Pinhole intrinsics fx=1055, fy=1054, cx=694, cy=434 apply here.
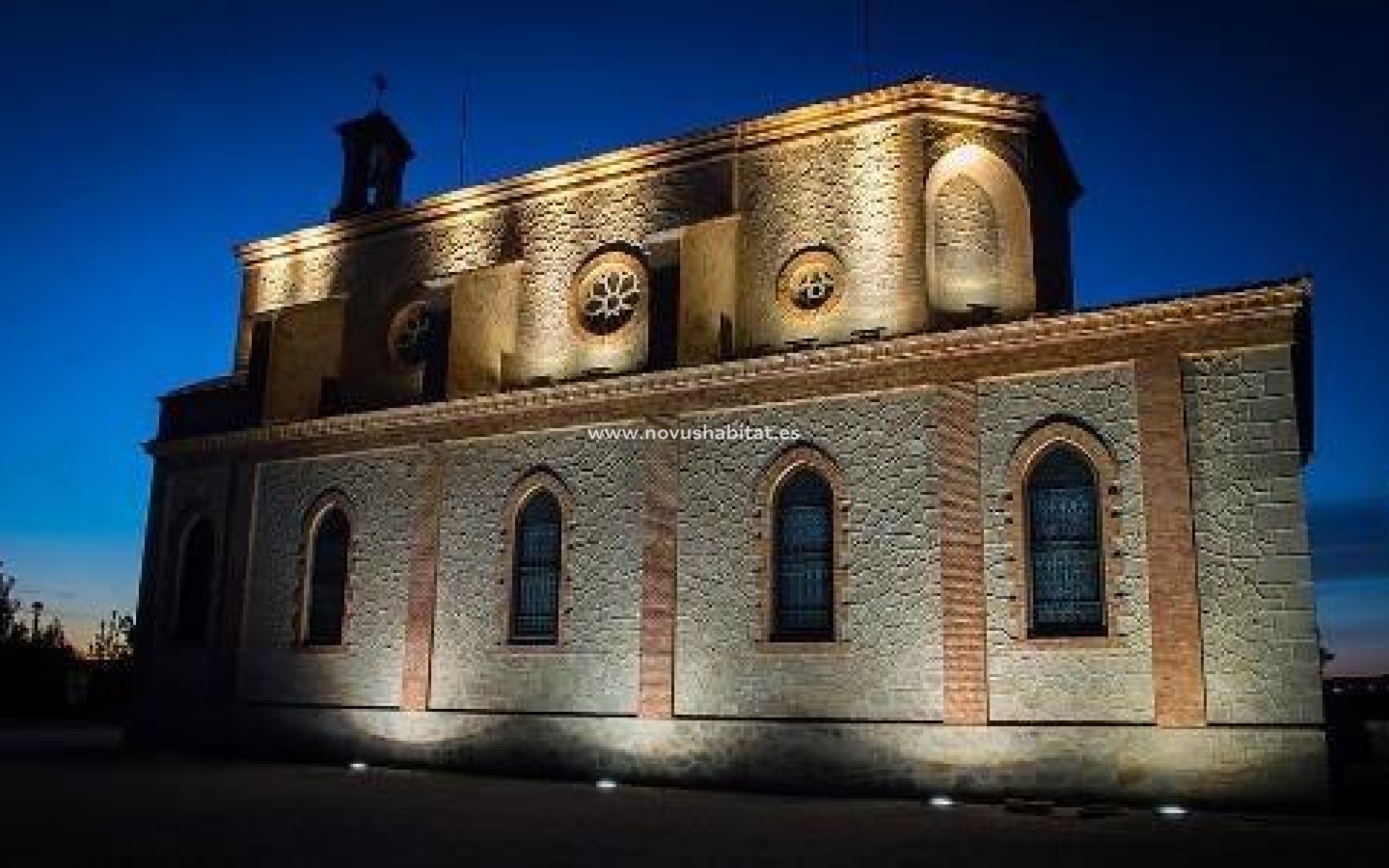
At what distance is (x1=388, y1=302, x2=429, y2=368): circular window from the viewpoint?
2056 centimetres

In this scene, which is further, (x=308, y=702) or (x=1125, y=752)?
(x=308, y=702)

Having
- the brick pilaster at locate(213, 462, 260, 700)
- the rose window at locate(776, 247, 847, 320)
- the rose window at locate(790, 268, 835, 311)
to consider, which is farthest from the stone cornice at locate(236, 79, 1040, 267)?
the brick pilaster at locate(213, 462, 260, 700)

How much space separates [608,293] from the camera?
1867 centimetres

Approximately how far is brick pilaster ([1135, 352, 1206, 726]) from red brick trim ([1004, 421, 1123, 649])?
0.41m

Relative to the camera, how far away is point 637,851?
9062mm

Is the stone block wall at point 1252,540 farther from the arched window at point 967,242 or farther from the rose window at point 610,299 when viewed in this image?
the rose window at point 610,299

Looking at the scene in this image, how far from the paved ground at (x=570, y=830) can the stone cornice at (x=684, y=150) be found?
10.4 meters

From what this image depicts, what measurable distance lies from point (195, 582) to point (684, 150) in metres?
13.1

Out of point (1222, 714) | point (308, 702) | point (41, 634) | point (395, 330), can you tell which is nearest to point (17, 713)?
point (308, 702)

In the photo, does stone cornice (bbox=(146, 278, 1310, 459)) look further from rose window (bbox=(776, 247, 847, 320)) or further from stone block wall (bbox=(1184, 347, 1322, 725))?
rose window (bbox=(776, 247, 847, 320))

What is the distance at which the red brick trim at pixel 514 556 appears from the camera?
16.9 meters

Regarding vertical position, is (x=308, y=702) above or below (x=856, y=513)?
below

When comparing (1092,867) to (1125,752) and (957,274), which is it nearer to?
(1125,752)

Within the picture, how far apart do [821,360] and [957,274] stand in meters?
2.59
